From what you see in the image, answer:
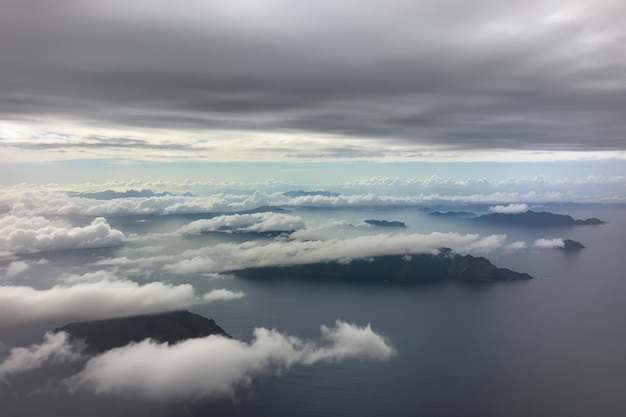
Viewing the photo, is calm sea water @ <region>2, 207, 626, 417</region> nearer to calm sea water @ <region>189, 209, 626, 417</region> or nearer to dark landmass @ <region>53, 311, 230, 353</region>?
calm sea water @ <region>189, 209, 626, 417</region>

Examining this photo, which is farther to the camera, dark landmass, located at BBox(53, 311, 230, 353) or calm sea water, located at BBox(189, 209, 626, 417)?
dark landmass, located at BBox(53, 311, 230, 353)

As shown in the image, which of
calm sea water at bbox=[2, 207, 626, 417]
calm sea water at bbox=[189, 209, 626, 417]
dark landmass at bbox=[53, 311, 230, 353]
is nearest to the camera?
calm sea water at bbox=[189, 209, 626, 417]

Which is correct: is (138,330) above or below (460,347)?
above

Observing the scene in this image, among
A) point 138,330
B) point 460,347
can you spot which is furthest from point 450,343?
point 138,330

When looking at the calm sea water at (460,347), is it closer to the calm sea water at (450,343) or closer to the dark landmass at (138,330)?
the calm sea water at (450,343)

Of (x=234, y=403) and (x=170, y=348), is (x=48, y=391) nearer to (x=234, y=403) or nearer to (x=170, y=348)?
(x=170, y=348)

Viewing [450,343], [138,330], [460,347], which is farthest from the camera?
[138,330]

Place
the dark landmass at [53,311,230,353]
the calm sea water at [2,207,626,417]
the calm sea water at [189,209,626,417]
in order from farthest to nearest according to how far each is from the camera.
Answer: the dark landmass at [53,311,230,353] < the calm sea water at [2,207,626,417] < the calm sea water at [189,209,626,417]

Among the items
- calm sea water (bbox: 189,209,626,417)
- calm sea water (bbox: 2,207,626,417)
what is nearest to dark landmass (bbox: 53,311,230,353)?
calm sea water (bbox: 2,207,626,417)

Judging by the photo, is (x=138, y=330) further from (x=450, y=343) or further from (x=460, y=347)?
(x=460, y=347)
